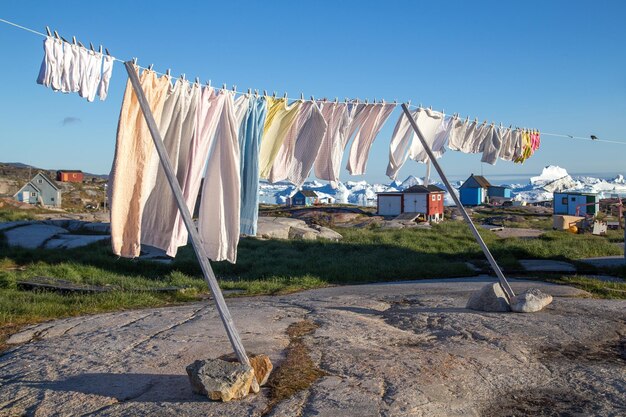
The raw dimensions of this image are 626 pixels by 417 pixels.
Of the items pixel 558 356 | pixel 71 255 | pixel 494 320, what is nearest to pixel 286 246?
pixel 71 255

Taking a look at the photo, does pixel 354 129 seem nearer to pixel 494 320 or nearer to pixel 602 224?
pixel 494 320

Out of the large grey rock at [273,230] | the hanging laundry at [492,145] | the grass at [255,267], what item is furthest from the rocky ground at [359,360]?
the large grey rock at [273,230]

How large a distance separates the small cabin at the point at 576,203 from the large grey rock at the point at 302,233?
2569 cm

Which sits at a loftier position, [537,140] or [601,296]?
[537,140]

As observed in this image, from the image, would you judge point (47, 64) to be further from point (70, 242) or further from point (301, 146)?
point (70, 242)

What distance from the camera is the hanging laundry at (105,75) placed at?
5504 millimetres

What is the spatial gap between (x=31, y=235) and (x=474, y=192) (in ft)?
157

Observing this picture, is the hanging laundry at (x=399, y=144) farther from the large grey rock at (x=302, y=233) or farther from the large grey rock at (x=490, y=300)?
the large grey rock at (x=302, y=233)

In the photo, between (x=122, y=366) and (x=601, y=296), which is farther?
(x=601, y=296)

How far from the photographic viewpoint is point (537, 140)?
11.8m

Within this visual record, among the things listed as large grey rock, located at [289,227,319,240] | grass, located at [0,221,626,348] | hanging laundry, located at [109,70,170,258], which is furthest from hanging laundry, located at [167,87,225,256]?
large grey rock, located at [289,227,319,240]

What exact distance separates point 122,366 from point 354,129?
14.0ft

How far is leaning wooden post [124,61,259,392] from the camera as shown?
5.14 meters

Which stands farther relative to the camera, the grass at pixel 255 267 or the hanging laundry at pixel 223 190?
the grass at pixel 255 267
